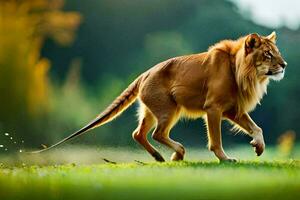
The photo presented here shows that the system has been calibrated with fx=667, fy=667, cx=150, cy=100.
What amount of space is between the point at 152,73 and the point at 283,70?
0.61m

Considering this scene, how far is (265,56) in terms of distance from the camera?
304cm

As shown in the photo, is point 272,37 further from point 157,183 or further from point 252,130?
point 157,183

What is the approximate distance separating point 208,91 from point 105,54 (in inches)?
20.1

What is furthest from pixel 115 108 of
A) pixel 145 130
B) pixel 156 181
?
pixel 156 181

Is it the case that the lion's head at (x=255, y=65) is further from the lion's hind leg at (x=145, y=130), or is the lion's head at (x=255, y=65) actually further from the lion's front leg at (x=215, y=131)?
the lion's hind leg at (x=145, y=130)

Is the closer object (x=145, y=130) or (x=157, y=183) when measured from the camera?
(x=157, y=183)

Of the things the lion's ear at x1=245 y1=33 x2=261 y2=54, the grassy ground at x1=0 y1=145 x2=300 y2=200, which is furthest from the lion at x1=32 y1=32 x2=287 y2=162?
the grassy ground at x1=0 y1=145 x2=300 y2=200

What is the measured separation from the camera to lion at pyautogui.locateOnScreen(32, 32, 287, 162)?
304cm

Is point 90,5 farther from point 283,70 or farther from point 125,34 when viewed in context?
point 283,70

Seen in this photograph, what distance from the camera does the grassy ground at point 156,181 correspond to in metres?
2.58

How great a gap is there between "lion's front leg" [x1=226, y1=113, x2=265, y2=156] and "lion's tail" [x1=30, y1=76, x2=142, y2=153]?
1.52 feet

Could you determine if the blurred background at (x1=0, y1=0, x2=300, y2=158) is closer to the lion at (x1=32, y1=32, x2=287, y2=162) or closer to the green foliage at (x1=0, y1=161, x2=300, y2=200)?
the lion at (x1=32, y1=32, x2=287, y2=162)

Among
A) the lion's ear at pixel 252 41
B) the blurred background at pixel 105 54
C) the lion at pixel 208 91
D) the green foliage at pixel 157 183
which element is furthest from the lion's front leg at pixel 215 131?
the lion's ear at pixel 252 41

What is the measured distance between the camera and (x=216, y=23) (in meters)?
3.18
